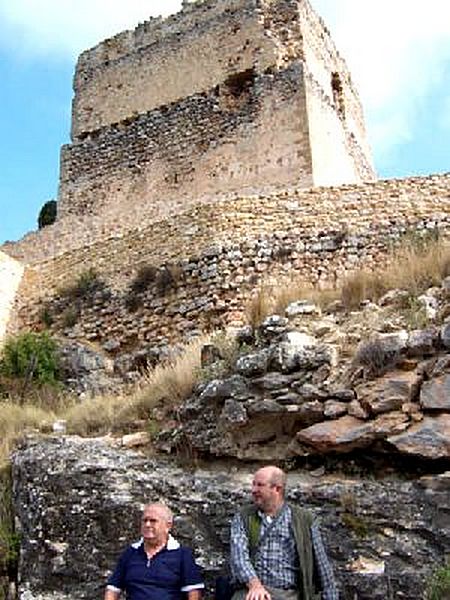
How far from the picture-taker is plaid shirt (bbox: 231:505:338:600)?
→ 176 inches

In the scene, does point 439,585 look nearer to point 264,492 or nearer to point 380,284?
point 264,492

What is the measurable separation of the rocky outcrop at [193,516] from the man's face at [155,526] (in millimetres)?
1096

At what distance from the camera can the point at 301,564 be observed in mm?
4441

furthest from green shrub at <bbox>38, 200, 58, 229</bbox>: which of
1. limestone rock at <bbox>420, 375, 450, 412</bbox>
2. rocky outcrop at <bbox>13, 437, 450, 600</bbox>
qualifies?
limestone rock at <bbox>420, 375, 450, 412</bbox>

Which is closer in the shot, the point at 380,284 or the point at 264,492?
the point at 264,492

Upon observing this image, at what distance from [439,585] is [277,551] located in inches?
44.9

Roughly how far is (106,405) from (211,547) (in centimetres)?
292

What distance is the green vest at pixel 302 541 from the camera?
4434 mm

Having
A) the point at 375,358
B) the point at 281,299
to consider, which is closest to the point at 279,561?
the point at 375,358

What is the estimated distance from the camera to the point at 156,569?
4598mm

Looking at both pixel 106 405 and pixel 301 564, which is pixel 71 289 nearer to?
pixel 106 405

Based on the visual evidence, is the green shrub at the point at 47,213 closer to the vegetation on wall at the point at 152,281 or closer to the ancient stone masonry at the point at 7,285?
the ancient stone masonry at the point at 7,285

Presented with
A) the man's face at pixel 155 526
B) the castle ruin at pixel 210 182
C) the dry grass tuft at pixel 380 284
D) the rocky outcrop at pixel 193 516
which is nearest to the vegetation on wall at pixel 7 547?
the rocky outcrop at pixel 193 516

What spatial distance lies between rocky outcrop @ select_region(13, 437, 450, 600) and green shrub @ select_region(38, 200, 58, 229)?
18.6m
